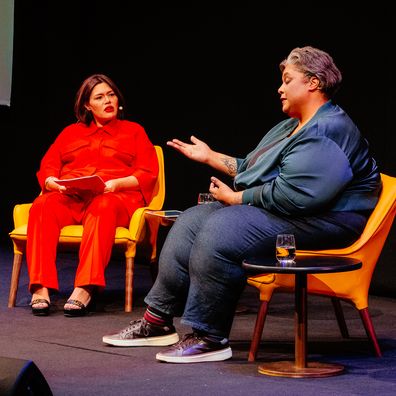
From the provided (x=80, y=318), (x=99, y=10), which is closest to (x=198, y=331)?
(x=80, y=318)

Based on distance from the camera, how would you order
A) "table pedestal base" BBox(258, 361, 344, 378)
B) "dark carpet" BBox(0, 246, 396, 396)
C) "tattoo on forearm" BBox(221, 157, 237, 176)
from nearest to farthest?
"dark carpet" BBox(0, 246, 396, 396)
"table pedestal base" BBox(258, 361, 344, 378)
"tattoo on forearm" BBox(221, 157, 237, 176)

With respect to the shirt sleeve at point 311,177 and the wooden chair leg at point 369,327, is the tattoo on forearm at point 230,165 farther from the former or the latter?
the wooden chair leg at point 369,327

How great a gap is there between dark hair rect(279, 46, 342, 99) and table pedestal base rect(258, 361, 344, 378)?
3.35 ft

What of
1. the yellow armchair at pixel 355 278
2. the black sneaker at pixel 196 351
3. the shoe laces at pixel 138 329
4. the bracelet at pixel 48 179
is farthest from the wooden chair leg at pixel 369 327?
the bracelet at pixel 48 179

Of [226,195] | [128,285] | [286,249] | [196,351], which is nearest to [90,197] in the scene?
[128,285]

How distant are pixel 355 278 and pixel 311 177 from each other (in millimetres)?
484

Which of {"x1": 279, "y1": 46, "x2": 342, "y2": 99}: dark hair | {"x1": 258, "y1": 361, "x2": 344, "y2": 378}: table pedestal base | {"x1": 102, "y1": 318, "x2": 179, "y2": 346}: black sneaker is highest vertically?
{"x1": 279, "y1": 46, "x2": 342, "y2": 99}: dark hair

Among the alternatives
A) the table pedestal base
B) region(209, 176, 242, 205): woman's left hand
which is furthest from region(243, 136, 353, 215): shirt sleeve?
the table pedestal base

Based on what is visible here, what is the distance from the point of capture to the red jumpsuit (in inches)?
191

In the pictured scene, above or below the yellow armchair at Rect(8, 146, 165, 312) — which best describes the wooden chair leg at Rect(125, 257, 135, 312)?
below

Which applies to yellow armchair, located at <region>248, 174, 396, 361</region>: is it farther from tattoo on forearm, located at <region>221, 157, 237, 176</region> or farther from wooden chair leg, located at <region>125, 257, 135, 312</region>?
wooden chair leg, located at <region>125, 257, 135, 312</region>

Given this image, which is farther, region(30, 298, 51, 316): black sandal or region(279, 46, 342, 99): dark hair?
region(30, 298, 51, 316): black sandal

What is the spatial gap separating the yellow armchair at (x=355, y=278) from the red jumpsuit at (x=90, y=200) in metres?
1.22

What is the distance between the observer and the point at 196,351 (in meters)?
3.71
